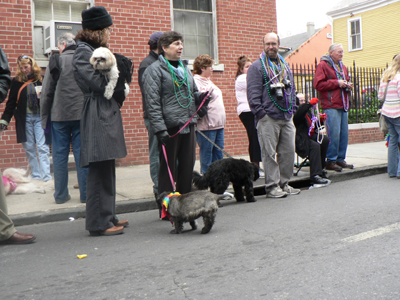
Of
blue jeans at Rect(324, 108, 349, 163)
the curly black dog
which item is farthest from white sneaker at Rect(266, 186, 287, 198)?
blue jeans at Rect(324, 108, 349, 163)

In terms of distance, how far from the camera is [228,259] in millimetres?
3488

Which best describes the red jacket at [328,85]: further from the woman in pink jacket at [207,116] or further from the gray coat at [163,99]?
the gray coat at [163,99]

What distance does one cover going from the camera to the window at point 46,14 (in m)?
8.37

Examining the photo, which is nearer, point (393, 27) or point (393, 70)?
point (393, 70)

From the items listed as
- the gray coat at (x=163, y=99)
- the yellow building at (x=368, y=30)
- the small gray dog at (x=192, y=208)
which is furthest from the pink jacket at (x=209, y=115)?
the yellow building at (x=368, y=30)

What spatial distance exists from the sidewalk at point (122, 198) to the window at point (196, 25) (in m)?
2.93

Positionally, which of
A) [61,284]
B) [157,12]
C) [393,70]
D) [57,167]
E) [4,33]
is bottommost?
[61,284]

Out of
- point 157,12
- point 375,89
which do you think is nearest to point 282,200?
point 157,12

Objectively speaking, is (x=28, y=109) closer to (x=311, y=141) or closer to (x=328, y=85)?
(x=311, y=141)

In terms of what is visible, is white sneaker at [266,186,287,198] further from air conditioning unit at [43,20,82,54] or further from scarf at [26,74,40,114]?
air conditioning unit at [43,20,82,54]

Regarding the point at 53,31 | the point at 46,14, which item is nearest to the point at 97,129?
the point at 53,31

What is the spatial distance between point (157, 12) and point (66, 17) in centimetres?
193

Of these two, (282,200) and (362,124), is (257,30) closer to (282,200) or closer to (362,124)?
(362,124)

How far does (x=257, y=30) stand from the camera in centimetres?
1080
